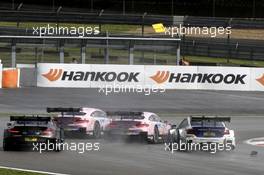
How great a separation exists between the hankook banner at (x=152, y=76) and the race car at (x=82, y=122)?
1508 centimetres

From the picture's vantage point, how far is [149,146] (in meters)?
24.2

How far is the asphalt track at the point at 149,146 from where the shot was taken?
18.3 metres

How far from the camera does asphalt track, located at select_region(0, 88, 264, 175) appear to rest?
18312 millimetres

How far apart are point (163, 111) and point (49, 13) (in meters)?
20.7

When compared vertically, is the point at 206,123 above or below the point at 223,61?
below

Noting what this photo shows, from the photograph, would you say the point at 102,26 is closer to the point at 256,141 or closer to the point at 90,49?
the point at 90,49

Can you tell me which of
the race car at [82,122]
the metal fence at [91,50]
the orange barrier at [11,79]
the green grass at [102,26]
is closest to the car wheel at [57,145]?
the race car at [82,122]

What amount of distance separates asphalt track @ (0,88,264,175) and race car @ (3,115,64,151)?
1.46 ft

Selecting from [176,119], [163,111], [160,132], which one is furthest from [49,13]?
[160,132]

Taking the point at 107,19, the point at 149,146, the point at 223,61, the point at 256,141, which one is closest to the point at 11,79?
the point at 107,19

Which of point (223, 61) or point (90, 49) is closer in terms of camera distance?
point (90, 49)

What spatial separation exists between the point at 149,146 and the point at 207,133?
229cm

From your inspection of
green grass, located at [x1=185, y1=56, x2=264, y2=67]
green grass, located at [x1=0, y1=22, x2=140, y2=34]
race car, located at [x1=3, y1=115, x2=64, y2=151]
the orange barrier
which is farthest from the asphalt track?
green grass, located at [x1=0, y1=22, x2=140, y2=34]

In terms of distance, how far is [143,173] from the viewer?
17.4 meters
